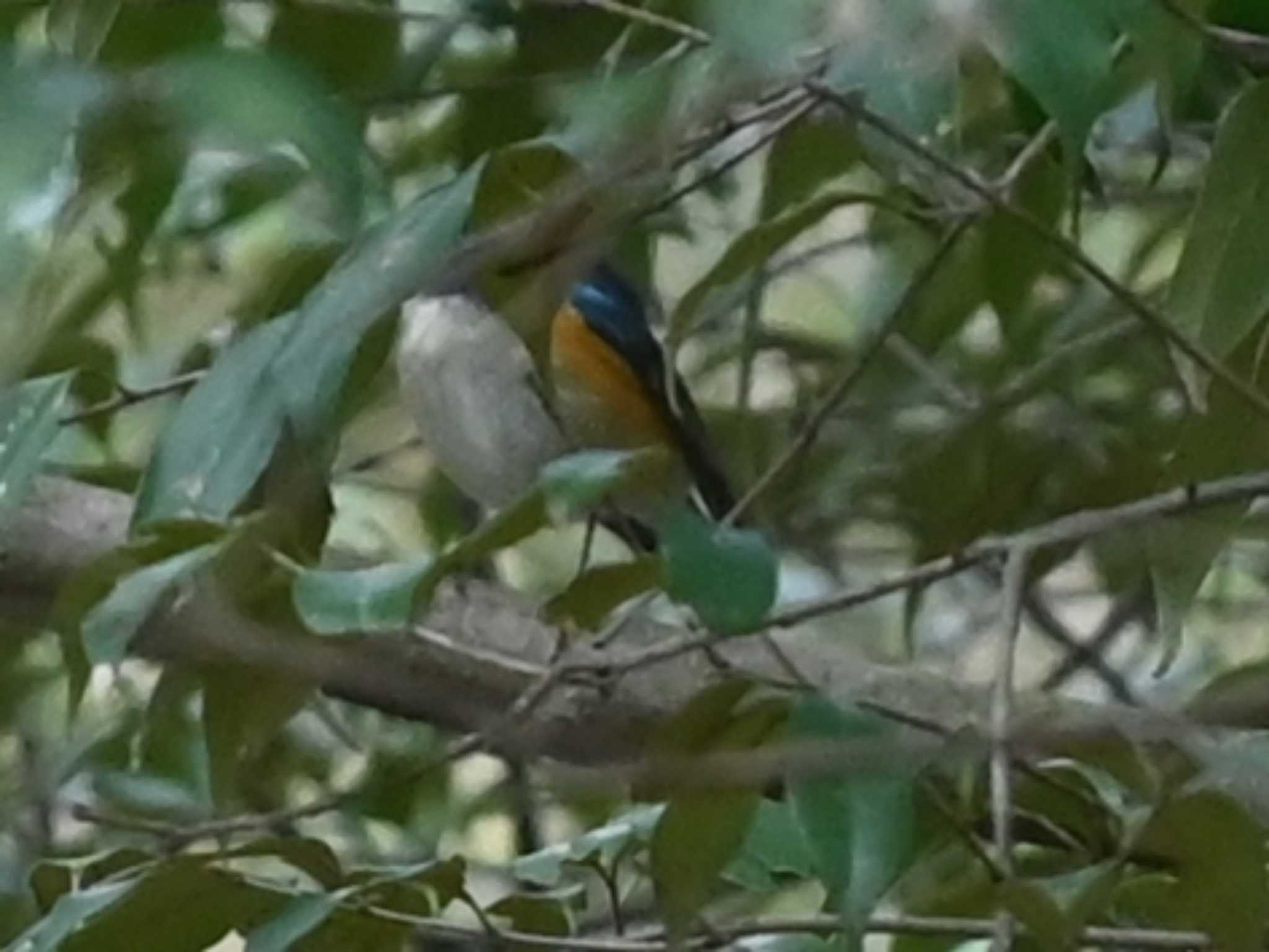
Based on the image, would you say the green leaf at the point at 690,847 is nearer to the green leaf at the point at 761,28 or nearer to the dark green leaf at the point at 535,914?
the dark green leaf at the point at 535,914

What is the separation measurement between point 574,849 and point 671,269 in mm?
1330

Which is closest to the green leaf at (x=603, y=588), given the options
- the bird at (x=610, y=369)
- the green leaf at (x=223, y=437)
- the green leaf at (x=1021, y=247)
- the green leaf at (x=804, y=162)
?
the green leaf at (x=223, y=437)

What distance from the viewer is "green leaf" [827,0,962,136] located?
0.79 meters

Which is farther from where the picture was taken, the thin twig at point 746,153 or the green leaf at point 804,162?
the green leaf at point 804,162

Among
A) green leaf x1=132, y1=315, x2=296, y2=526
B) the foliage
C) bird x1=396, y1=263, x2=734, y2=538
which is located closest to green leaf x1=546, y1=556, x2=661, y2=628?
the foliage

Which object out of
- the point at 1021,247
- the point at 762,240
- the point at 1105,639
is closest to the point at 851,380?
the point at 762,240

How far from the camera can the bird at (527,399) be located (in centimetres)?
189

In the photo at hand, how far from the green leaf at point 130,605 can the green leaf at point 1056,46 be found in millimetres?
266

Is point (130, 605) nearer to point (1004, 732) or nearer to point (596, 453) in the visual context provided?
point (596, 453)

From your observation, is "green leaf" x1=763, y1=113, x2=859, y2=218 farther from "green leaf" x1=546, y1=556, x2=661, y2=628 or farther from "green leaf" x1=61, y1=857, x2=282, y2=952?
"green leaf" x1=61, y1=857, x2=282, y2=952

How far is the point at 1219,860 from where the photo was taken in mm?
898

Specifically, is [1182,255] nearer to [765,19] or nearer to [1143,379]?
[765,19]

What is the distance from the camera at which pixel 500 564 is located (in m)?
2.14

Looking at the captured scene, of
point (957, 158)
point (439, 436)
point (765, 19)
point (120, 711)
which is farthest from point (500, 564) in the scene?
point (765, 19)
